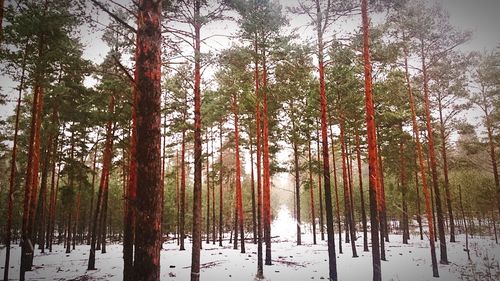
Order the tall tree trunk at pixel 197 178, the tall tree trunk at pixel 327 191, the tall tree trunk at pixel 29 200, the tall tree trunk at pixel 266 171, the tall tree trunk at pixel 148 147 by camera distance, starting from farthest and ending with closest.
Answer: the tall tree trunk at pixel 266 171 < the tall tree trunk at pixel 29 200 < the tall tree trunk at pixel 327 191 < the tall tree trunk at pixel 197 178 < the tall tree trunk at pixel 148 147

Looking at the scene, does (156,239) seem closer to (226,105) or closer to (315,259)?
(315,259)

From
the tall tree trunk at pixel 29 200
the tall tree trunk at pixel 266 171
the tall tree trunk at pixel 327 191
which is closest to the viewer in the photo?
the tall tree trunk at pixel 327 191

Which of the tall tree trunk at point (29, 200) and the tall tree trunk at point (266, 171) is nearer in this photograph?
the tall tree trunk at point (29, 200)

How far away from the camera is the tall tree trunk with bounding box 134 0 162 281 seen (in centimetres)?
373

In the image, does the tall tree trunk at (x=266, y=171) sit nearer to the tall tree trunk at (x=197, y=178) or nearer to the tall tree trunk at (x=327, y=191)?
the tall tree trunk at (x=327, y=191)

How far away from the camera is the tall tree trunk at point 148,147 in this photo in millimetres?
3730

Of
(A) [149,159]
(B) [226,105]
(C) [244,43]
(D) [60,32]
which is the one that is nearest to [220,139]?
(B) [226,105]

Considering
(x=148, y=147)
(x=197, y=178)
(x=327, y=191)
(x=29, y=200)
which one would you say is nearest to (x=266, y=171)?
(x=327, y=191)

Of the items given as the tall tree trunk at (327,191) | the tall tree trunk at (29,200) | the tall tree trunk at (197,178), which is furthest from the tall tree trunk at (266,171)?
the tall tree trunk at (29,200)

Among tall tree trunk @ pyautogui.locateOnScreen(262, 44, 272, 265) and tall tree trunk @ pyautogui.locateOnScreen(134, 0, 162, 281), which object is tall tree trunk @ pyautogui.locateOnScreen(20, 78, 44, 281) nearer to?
tall tree trunk @ pyautogui.locateOnScreen(262, 44, 272, 265)

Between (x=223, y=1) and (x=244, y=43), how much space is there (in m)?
7.56

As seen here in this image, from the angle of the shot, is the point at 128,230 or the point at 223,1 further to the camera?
the point at 128,230

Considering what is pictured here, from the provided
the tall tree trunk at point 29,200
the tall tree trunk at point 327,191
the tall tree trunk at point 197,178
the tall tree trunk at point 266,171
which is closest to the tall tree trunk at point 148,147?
the tall tree trunk at point 197,178

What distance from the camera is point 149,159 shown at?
3898 mm
